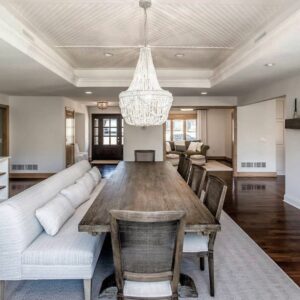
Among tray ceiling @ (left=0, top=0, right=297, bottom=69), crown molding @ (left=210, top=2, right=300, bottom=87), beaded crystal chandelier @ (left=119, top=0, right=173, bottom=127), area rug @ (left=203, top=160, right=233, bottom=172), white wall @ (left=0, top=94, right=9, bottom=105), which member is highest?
tray ceiling @ (left=0, top=0, right=297, bottom=69)

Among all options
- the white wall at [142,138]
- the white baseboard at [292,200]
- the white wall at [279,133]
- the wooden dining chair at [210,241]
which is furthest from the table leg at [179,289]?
the white wall at [279,133]

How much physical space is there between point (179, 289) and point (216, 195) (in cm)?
84

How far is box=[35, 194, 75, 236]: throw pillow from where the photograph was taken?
243cm

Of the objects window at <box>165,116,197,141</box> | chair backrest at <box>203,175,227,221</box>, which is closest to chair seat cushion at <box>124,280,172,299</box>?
chair backrest at <box>203,175,227,221</box>

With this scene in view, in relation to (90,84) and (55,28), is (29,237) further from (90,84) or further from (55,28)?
(90,84)

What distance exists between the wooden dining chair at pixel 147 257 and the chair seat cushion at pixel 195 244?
1.95ft

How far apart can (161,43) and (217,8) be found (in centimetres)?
138

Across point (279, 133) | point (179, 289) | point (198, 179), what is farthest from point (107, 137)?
point (179, 289)

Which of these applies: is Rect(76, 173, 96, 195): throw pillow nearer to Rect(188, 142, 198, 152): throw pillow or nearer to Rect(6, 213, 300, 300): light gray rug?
Rect(6, 213, 300, 300): light gray rug

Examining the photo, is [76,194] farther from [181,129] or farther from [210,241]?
[181,129]

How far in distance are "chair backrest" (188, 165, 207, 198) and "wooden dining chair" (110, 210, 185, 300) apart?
60.6 inches

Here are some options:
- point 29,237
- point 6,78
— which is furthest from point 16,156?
point 29,237

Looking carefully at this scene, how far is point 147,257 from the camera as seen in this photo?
5.94 feet

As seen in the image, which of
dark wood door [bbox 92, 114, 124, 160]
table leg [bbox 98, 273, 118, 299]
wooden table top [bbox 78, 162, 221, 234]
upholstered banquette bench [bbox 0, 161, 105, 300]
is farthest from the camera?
dark wood door [bbox 92, 114, 124, 160]
